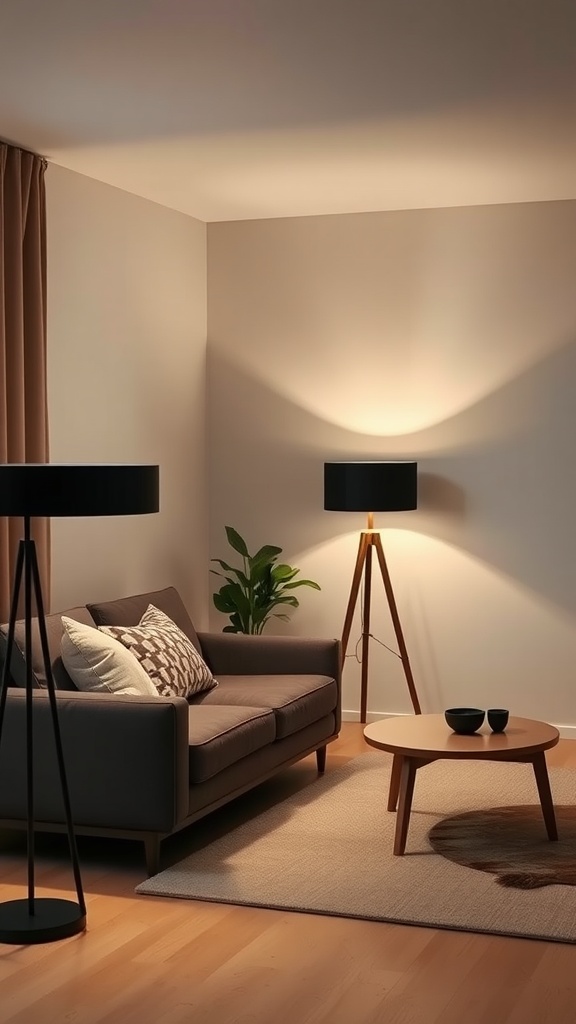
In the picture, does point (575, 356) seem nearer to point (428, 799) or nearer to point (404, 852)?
point (428, 799)

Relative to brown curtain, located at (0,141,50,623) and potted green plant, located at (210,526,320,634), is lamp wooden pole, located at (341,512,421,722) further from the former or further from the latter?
brown curtain, located at (0,141,50,623)

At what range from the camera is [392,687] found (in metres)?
6.96

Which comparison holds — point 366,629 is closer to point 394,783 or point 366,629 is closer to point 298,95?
point 394,783

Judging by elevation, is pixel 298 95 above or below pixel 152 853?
above

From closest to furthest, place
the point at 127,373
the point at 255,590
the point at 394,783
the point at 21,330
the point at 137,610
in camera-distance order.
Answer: the point at 394,783, the point at 21,330, the point at 137,610, the point at 127,373, the point at 255,590

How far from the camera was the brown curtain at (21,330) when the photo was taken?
5.17m

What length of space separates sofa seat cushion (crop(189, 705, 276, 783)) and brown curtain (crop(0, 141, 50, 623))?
3.34 ft

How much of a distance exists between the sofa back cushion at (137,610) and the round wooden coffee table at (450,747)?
1248 mm

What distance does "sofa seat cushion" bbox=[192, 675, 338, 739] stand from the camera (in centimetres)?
517

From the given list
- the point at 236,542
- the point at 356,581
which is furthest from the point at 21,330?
the point at 356,581

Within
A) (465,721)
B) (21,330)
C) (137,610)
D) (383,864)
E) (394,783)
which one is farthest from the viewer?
(137,610)

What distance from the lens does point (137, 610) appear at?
5582 millimetres

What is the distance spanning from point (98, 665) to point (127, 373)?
210 cm

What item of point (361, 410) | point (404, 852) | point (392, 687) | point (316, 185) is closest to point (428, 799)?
point (404, 852)
